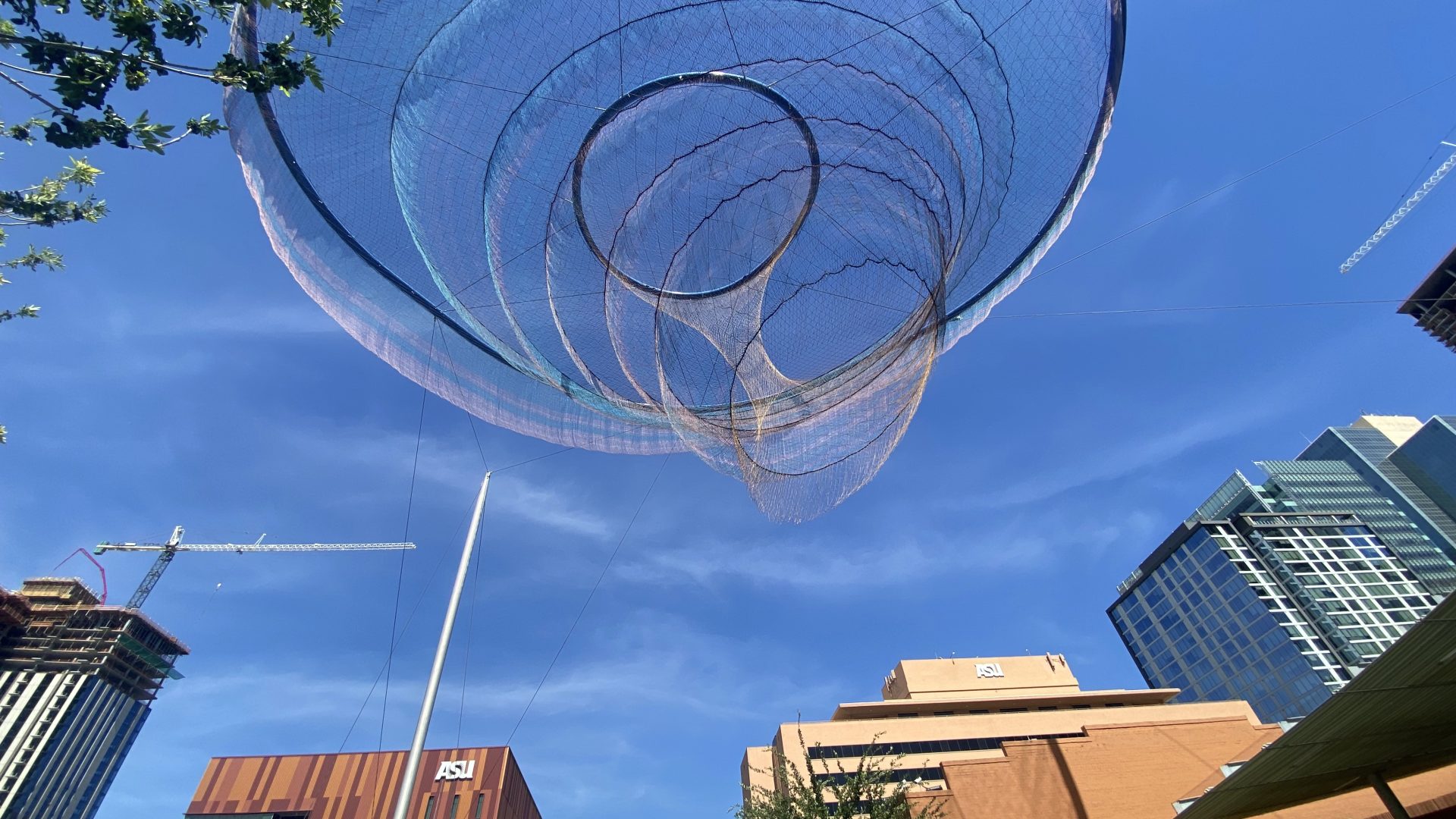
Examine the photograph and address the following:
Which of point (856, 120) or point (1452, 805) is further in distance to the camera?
point (1452, 805)

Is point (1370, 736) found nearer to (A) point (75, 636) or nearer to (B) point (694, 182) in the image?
(B) point (694, 182)

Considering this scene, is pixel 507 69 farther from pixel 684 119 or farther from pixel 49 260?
pixel 49 260

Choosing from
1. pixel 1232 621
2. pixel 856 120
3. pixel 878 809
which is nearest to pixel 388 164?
pixel 856 120

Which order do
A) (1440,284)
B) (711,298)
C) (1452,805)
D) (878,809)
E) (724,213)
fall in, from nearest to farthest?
(724,213) < (711,298) < (878,809) < (1452,805) < (1440,284)

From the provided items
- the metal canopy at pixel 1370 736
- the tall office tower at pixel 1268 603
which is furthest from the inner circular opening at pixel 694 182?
the tall office tower at pixel 1268 603

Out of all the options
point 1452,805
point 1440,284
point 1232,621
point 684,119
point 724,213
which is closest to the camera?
point 684,119

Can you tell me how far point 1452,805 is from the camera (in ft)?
50.5

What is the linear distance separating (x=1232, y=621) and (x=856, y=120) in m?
89.4

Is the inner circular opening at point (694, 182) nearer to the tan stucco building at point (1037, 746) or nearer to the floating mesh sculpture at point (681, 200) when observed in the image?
the floating mesh sculpture at point (681, 200)

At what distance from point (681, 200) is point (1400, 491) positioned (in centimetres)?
12413

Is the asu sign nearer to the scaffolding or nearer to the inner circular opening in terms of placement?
the inner circular opening

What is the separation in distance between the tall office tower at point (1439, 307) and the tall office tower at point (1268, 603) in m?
28.1

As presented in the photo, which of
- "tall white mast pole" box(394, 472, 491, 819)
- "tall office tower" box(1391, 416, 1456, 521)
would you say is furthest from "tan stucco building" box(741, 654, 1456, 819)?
"tall office tower" box(1391, 416, 1456, 521)

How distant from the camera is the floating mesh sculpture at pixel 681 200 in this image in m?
5.27
